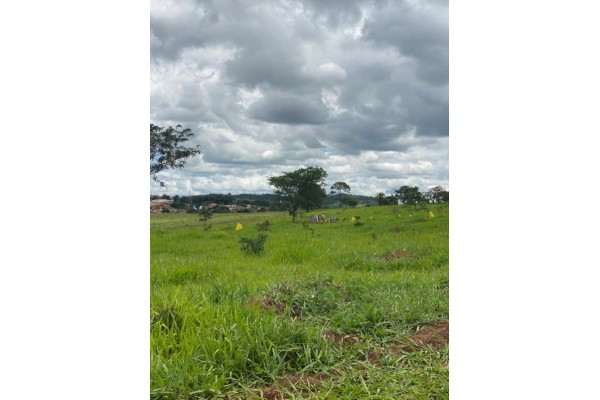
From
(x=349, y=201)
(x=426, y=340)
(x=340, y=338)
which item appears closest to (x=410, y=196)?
(x=349, y=201)

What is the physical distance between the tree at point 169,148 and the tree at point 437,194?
1.48 meters

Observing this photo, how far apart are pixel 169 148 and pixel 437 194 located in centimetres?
170

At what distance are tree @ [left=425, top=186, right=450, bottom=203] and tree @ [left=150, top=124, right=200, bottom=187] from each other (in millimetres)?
1477

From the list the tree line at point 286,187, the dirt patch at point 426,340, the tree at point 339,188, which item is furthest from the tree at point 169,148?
the dirt patch at point 426,340

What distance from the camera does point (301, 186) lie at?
3.12 m

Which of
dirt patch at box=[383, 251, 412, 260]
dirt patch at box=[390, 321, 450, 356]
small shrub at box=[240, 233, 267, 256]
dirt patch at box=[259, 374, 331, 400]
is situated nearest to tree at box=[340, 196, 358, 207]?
dirt patch at box=[383, 251, 412, 260]

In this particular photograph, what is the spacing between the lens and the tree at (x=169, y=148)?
118 inches

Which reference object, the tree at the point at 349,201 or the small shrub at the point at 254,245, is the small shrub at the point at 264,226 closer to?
the small shrub at the point at 254,245

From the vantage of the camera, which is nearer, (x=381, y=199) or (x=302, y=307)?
(x=302, y=307)

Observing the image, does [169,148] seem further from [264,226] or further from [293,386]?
[293,386]
